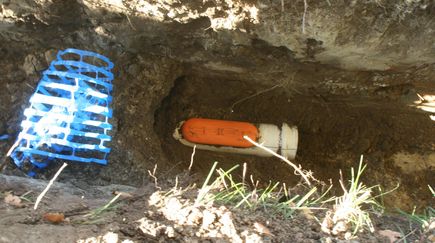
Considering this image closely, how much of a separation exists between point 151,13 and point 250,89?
866 mm

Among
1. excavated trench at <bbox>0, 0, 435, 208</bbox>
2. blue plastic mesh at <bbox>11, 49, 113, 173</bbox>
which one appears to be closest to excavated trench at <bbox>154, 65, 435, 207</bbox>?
excavated trench at <bbox>0, 0, 435, 208</bbox>

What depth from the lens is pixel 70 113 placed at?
87.5 inches

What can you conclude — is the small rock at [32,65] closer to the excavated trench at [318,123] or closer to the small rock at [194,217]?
the excavated trench at [318,123]

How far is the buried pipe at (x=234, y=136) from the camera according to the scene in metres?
2.75

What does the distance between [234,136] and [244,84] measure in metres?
0.33

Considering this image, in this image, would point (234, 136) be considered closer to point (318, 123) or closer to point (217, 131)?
point (217, 131)

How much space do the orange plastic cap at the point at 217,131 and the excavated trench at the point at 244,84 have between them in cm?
10

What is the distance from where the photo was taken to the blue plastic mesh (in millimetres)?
2189

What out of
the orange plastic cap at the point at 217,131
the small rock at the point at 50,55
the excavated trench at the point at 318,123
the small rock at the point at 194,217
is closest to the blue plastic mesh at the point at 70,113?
the small rock at the point at 50,55

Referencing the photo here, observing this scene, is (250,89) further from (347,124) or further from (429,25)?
(429,25)

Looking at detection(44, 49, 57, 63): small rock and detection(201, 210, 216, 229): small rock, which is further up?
detection(44, 49, 57, 63): small rock

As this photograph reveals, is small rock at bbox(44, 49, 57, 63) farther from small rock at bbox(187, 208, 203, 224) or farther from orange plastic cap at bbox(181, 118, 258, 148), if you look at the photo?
small rock at bbox(187, 208, 203, 224)

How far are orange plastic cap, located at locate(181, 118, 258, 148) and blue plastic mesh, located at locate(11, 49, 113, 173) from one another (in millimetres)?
552

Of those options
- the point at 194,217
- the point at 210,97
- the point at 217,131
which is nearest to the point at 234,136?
the point at 217,131
